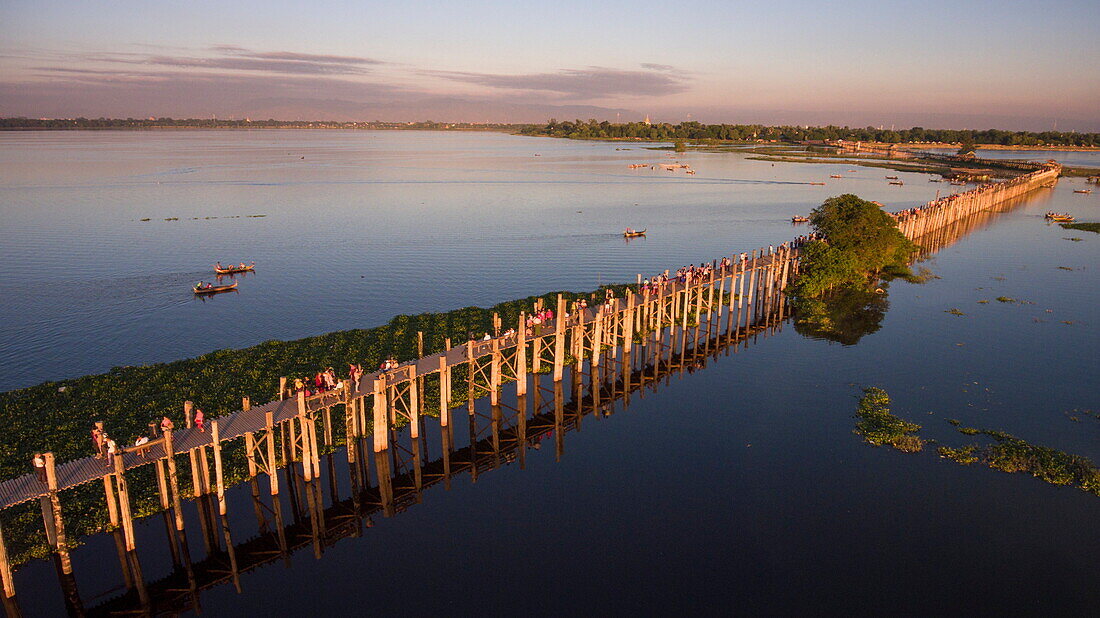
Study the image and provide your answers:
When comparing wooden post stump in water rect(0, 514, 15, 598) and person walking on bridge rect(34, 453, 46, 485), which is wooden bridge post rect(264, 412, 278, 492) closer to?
person walking on bridge rect(34, 453, 46, 485)

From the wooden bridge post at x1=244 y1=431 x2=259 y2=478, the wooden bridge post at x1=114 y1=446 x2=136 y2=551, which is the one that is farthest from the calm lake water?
the wooden bridge post at x1=114 y1=446 x2=136 y2=551

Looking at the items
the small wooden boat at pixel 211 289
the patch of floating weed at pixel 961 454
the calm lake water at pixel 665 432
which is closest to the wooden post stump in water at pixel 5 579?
the calm lake water at pixel 665 432

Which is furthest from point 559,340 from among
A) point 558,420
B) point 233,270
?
point 233,270

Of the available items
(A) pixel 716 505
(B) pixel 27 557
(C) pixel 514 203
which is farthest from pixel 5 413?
(C) pixel 514 203

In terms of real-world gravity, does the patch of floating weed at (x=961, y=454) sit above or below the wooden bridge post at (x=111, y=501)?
below

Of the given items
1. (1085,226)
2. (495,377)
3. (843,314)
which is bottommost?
(843,314)

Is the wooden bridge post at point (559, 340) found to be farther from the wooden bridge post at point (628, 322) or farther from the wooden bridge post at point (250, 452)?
the wooden bridge post at point (250, 452)

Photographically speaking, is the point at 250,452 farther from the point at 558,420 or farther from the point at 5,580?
the point at 558,420
